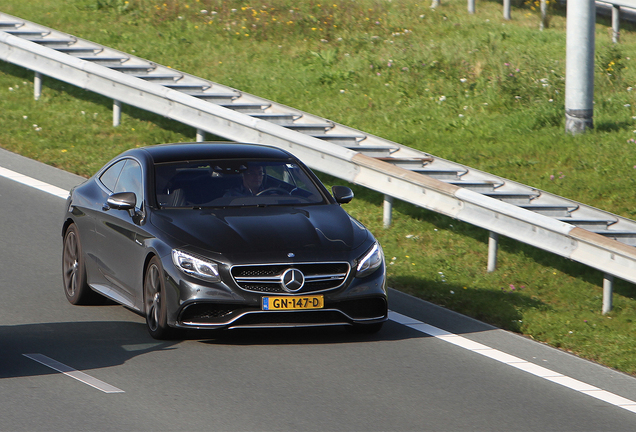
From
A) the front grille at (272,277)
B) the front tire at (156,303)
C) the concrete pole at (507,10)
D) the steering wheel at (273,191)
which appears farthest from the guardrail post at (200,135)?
the concrete pole at (507,10)

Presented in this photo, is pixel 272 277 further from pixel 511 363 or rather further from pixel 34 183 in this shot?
pixel 34 183

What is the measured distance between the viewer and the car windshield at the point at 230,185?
9.02 meters

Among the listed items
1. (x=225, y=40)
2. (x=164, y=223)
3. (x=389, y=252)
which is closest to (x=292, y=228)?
(x=164, y=223)

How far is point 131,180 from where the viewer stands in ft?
31.0

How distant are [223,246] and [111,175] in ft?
7.44

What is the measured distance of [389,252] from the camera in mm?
11484

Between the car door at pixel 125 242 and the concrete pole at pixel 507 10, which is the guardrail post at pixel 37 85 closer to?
the car door at pixel 125 242

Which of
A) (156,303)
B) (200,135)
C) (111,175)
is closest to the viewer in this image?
(156,303)

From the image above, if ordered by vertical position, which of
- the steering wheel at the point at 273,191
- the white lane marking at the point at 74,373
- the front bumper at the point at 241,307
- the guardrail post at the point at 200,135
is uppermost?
the steering wheel at the point at 273,191

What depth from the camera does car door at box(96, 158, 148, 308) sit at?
8.80 meters

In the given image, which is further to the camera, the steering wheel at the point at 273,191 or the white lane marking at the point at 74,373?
the steering wheel at the point at 273,191

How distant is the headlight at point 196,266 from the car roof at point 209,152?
1423 mm

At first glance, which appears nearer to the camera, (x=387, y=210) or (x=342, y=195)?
(x=342, y=195)

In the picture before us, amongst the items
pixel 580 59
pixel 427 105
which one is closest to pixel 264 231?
pixel 580 59
